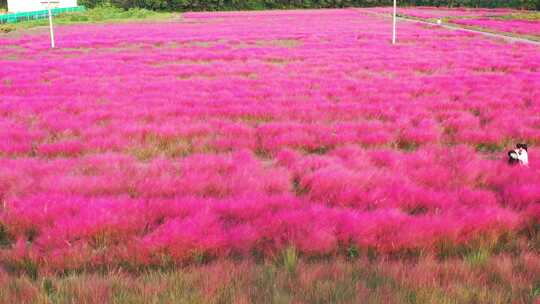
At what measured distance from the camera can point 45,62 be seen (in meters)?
17.9

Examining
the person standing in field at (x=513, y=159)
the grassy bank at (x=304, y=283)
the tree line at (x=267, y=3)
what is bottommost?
the grassy bank at (x=304, y=283)

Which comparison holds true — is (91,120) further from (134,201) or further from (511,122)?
(511,122)

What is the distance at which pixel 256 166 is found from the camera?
555 cm

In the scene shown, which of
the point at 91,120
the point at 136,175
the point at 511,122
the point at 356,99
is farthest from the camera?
the point at 356,99

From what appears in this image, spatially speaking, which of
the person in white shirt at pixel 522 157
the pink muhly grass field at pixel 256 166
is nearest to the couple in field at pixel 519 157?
the person in white shirt at pixel 522 157

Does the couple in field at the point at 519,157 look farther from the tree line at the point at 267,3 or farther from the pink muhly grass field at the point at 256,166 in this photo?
the tree line at the point at 267,3

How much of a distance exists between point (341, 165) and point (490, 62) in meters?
13.6

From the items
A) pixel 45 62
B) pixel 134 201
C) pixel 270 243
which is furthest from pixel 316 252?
pixel 45 62

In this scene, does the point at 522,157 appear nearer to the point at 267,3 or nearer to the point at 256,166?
the point at 256,166

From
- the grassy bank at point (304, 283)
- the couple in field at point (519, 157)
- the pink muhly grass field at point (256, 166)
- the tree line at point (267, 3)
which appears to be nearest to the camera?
the grassy bank at point (304, 283)

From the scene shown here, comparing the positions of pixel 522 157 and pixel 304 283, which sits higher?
pixel 522 157

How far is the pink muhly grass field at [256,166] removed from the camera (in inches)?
147

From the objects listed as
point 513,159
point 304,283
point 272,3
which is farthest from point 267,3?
point 304,283

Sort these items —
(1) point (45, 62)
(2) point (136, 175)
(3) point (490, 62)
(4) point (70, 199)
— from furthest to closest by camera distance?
(1) point (45, 62)
(3) point (490, 62)
(2) point (136, 175)
(4) point (70, 199)
